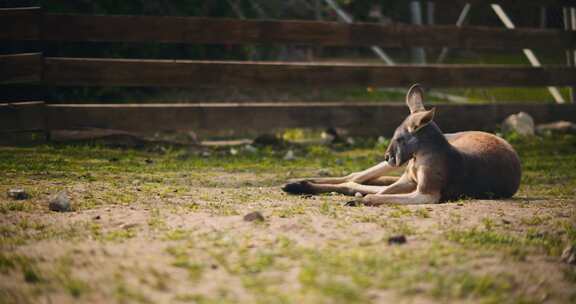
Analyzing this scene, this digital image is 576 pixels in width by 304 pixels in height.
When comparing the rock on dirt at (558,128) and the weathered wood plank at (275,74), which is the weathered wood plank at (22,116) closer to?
the weathered wood plank at (275,74)

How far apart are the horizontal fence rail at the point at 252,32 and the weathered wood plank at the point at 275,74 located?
35cm

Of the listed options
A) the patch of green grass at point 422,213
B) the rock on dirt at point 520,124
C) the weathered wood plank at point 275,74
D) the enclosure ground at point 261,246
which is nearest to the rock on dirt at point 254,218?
the enclosure ground at point 261,246

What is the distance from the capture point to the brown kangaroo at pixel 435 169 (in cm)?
537

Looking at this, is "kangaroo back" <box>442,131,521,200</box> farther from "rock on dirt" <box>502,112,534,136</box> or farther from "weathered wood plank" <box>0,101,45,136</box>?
"weathered wood plank" <box>0,101,45,136</box>

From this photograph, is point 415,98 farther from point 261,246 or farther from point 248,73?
point 248,73

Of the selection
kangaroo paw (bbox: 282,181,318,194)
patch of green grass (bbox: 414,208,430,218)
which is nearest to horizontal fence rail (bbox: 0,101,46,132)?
kangaroo paw (bbox: 282,181,318,194)

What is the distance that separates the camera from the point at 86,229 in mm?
3975

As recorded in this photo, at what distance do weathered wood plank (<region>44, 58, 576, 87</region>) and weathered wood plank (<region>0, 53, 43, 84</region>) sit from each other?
4.9 inches

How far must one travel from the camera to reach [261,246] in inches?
143

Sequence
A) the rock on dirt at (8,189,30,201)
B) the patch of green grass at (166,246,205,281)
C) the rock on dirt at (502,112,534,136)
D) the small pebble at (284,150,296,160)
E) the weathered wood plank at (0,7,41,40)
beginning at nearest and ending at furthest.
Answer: the patch of green grass at (166,246,205,281), the rock on dirt at (8,189,30,201), the weathered wood plank at (0,7,41,40), the small pebble at (284,150,296,160), the rock on dirt at (502,112,534,136)

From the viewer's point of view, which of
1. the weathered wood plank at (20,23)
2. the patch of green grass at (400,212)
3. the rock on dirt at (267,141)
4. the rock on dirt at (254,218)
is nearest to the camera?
the rock on dirt at (254,218)

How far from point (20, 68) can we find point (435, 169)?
5023mm

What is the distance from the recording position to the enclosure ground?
298 cm

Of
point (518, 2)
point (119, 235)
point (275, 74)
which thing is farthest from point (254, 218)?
point (518, 2)
